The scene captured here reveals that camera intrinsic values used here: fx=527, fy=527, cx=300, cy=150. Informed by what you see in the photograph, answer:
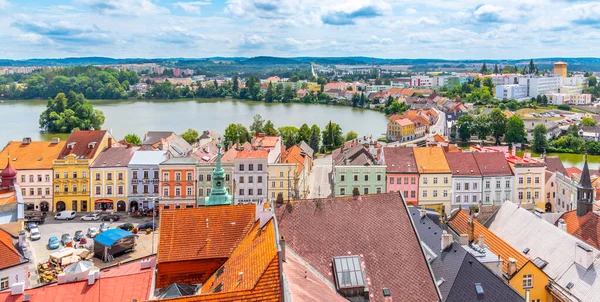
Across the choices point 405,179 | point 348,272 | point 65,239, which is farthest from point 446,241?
point 65,239

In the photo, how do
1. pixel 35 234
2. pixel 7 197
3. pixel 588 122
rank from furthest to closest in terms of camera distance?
1. pixel 588 122
2. pixel 35 234
3. pixel 7 197

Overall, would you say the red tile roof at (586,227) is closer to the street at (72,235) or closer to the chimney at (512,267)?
the chimney at (512,267)

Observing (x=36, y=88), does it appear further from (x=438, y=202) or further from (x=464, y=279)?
(x=464, y=279)

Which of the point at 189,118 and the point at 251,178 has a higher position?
the point at 189,118

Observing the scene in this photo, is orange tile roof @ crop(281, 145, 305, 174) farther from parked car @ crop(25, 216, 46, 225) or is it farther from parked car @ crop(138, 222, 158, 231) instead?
parked car @ crop(25, 216, 46, 225)

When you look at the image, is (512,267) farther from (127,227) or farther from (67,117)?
(67,117)

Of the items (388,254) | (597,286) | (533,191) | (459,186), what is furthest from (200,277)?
(533,191)
